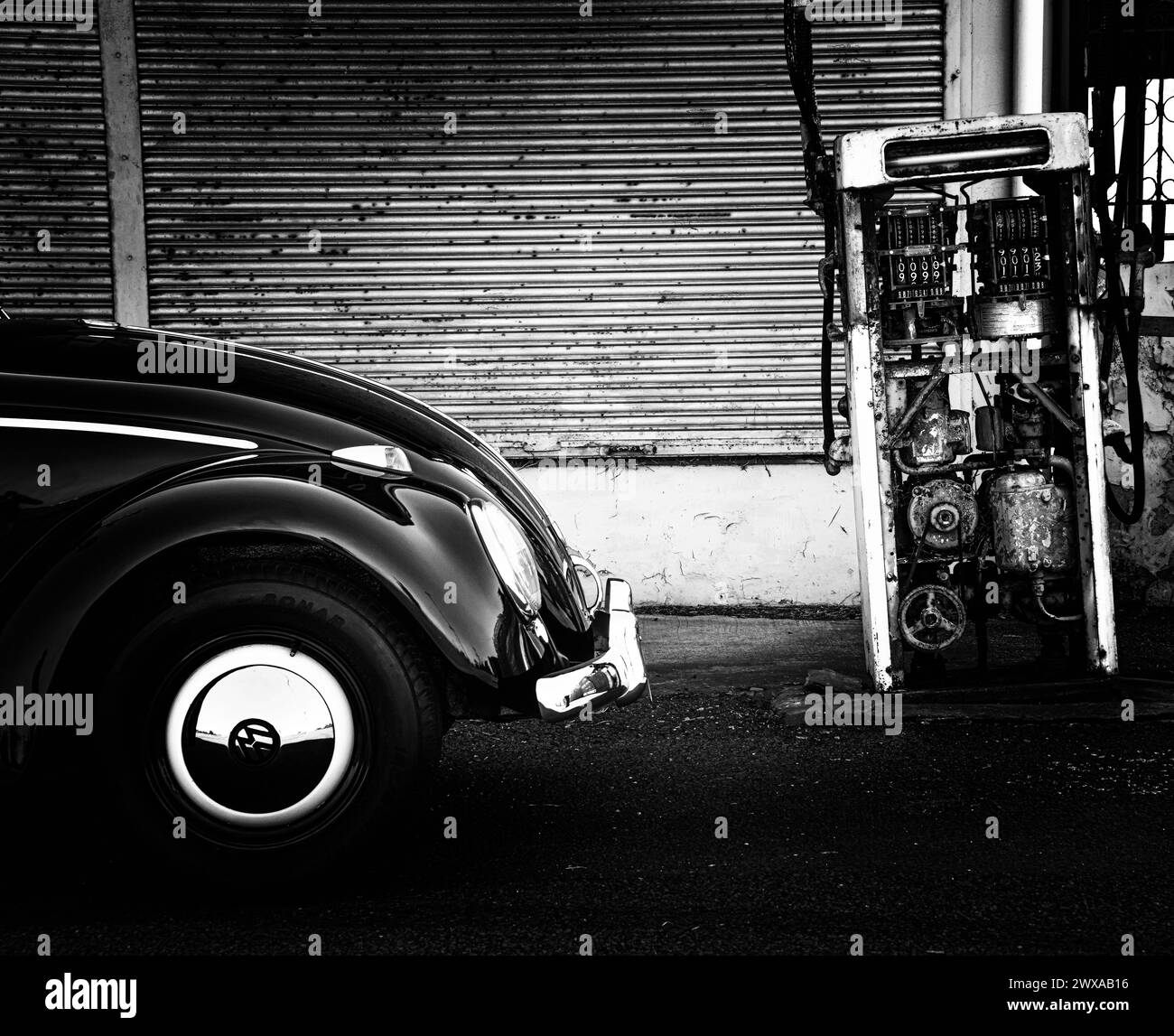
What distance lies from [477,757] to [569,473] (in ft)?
8.93

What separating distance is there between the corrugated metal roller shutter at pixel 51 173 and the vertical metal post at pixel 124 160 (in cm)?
5

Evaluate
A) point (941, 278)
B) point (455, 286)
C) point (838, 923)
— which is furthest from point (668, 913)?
point (455, 286)

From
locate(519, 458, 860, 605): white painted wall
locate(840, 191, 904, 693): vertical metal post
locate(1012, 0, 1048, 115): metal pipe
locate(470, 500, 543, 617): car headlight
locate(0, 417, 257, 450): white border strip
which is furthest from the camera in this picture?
locate(519, 458, 860, 605): white painted wall

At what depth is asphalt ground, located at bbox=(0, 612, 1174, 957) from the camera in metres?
2.80

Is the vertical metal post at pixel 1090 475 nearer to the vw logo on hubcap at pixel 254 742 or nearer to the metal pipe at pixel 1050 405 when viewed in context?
the metal pipe at pixel 1050 405

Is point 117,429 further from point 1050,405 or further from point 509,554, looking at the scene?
point 1050,405

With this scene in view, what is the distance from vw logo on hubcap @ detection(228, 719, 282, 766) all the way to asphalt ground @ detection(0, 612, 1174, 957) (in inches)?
12.9

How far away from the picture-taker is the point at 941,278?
15.2 feet

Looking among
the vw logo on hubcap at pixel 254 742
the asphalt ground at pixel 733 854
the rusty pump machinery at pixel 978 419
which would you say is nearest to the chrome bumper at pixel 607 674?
the asphalt ground at pixel 733 854

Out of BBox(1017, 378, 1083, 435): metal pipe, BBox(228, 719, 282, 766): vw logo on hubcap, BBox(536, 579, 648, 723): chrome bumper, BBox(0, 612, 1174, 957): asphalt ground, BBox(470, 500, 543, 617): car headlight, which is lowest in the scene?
BBox(0, 612, 1174, 957): asphalt ground

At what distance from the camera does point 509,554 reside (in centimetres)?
313

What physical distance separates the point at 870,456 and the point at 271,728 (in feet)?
8.63

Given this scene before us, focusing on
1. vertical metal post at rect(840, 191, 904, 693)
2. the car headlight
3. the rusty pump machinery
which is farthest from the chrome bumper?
the rusty pump machinery

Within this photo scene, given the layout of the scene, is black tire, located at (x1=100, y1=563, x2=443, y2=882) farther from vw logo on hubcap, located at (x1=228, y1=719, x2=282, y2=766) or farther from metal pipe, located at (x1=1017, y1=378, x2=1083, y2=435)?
metal pipe, located at (x1=1017, y1=378, x2=1083, y2=435)
